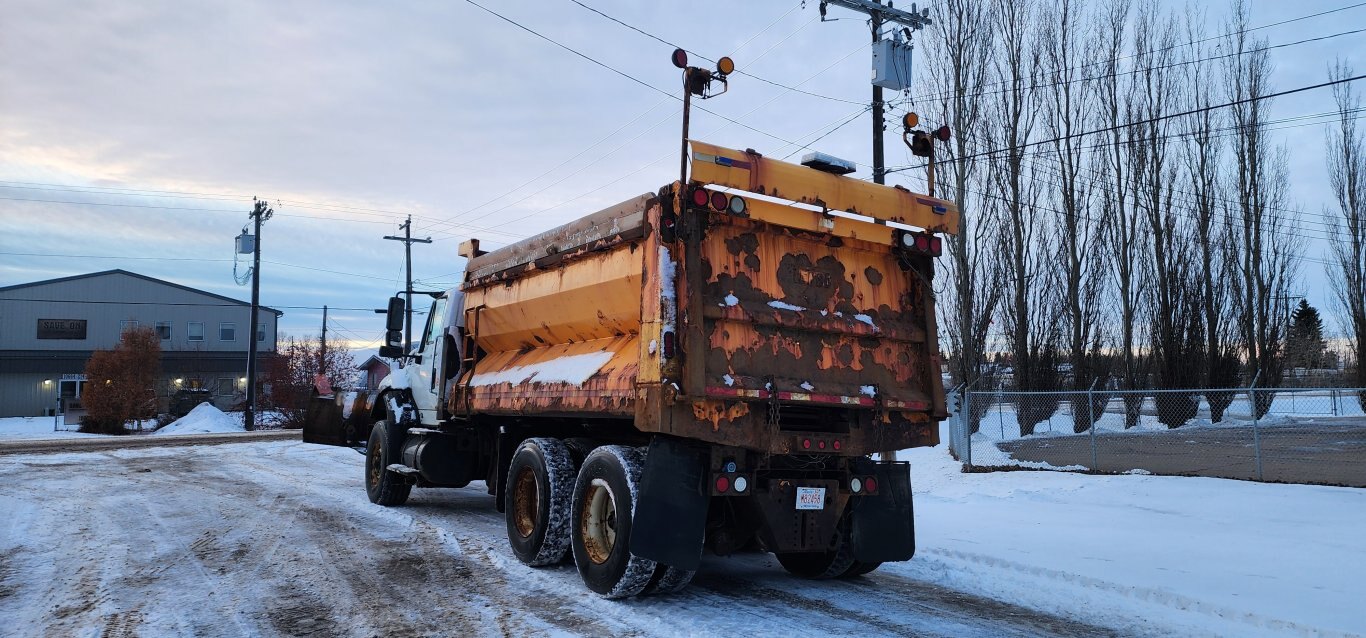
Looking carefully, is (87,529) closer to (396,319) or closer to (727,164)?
(396,319)

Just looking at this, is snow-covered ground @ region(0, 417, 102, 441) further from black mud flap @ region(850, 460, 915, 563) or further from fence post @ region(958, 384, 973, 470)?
black mud flap @ region(850, 460, 915, 563)

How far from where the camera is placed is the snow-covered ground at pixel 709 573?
530cm

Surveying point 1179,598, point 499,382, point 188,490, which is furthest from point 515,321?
point 188,490

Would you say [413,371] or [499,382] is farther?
[413,371]

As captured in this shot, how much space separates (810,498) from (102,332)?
5292cm

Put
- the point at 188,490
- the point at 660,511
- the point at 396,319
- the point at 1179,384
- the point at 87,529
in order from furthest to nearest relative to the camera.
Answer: the point at 1179,384 → the point at 188,490 → the point at 396,319 → the point at 87,529 → the point at 660,511

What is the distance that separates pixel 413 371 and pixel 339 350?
35873 mm

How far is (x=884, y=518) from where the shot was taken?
6.30 meters

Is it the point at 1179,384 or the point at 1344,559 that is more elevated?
the point at 1179,384

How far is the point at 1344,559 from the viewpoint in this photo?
705 cm

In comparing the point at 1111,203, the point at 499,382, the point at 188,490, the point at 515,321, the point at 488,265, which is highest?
the point at 1111,203

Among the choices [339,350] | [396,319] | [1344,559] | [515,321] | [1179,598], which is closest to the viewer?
[1179,598]

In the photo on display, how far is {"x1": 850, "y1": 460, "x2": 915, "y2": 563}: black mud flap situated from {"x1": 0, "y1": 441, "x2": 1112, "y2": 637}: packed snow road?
304 millimetres

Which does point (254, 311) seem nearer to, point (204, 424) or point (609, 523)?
point (204, 424)
